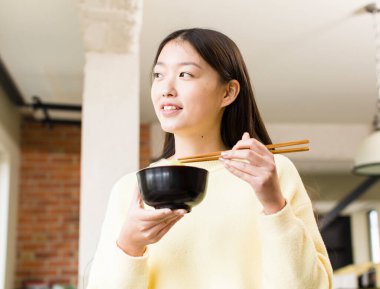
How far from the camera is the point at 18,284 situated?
212 inches

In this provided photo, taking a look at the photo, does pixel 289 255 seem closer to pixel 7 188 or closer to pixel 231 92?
pixel 231 92

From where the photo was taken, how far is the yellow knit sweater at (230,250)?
861mm

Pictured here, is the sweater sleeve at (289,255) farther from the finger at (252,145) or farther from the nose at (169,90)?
the nose at (169,90)

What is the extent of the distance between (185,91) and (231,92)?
126 mm

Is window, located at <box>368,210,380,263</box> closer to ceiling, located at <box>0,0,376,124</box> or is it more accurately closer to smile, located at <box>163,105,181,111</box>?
ceiling, located at <box>0,0,376,124</box>

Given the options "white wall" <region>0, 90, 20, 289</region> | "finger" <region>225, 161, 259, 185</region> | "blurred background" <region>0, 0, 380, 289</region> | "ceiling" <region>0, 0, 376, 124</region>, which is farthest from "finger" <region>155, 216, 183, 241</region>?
"white wall" <region>0, 90, 20, 289</region>

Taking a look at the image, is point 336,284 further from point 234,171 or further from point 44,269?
point 234,171

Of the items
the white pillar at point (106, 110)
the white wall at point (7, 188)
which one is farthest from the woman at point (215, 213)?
the white wall at point (7, 188)

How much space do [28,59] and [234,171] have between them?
3.46 metres

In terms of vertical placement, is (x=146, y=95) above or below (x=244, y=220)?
above

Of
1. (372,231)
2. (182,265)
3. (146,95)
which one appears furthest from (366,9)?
(372,231)

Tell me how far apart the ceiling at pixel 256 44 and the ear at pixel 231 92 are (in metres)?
2.23

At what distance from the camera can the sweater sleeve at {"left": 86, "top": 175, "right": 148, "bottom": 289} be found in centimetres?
90

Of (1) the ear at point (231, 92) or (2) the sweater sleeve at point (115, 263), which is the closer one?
(2) the sweater sleeve at point (115, 263)
